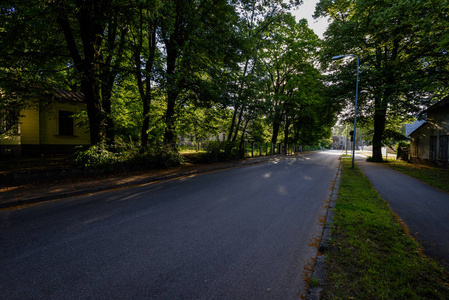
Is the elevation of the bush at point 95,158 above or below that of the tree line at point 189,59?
below

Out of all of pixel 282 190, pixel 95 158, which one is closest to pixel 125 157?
pixel 95 158

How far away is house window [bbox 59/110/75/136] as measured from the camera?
1477 centimetres

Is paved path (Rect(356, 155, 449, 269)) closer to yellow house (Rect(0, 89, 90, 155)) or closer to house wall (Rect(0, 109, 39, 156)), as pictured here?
yellow house (Rect(0, 89, 90, 155))

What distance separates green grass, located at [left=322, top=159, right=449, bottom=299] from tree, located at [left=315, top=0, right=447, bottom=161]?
12314mm

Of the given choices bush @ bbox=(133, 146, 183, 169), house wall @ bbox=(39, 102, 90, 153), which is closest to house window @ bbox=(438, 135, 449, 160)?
bush @ bbox=(133, 146, 183, 169)

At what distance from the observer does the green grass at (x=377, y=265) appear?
210 cm

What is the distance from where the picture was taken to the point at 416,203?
564 centimetres

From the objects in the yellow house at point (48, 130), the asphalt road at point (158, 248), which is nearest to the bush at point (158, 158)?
the asphalt road at point (158, 248)

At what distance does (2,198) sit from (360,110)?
2330 cm

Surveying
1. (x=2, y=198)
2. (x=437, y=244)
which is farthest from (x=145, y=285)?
(x=2, y=198)

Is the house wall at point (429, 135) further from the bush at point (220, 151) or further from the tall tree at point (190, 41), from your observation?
the tall tree at point (190, 41)

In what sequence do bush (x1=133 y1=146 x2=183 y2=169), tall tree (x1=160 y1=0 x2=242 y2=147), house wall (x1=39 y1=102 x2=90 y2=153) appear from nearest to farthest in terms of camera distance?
tall tree (x1=160 y1=0 x2=242 y2=147) < bush (x1=133 y1=146 x2=183 y2=169) < house wall (x1=39 y1=102 x2=90 y2=153)

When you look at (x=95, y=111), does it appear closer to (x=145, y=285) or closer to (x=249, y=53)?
(x=145, y=285)

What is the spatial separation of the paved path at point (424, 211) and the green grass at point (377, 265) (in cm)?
28
